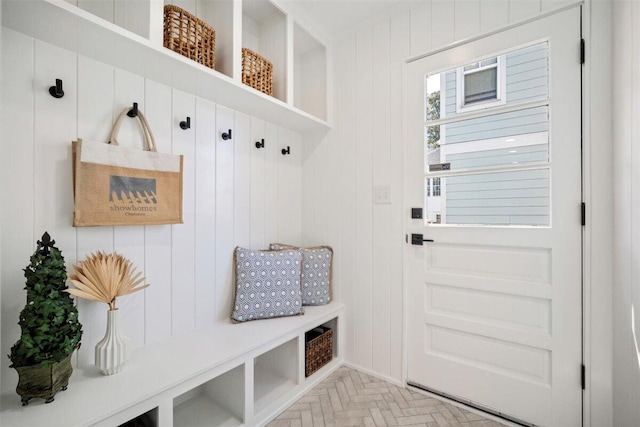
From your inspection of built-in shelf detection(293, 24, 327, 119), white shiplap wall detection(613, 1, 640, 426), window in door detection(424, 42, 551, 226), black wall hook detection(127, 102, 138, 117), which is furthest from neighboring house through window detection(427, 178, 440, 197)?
black wall hook detection(127, 102, 138, 117)

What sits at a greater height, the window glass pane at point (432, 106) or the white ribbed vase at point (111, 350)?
the window glass pane at point (432, 106)

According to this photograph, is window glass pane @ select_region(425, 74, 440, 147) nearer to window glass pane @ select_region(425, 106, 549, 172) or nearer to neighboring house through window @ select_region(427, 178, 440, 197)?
window glass pane @ select_region(425, 106, 549, 172)

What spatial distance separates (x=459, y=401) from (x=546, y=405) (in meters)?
0.44

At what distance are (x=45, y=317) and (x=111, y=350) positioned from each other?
29 cm

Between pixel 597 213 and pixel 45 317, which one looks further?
pixel 597 213

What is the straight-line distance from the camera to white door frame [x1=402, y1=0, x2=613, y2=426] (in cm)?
138

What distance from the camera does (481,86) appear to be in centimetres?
174

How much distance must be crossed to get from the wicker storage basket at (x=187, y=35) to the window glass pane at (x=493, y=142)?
1.39m

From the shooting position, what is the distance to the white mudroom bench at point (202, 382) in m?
1.04

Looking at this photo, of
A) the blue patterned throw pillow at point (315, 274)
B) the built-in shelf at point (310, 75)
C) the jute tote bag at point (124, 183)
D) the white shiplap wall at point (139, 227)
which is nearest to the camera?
the white shiplap wall at point (139, 227)

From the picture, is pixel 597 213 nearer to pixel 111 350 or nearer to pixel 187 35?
pixel 187 35

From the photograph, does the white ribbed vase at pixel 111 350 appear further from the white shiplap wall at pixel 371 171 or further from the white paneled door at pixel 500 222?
the white paneled door at pixel 500 222

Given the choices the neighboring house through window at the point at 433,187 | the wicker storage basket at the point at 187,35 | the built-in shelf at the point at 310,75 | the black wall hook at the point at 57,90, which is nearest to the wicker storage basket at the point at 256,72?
the wicker storage basket at the point at 187,35

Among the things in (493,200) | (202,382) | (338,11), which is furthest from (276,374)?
(338,11)
